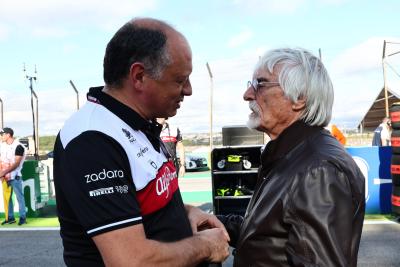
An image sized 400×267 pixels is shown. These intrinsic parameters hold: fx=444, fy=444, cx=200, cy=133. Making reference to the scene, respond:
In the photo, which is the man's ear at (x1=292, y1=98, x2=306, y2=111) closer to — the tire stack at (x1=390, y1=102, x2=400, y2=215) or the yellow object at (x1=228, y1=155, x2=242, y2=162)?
the yellow object at (x1=228, y1=155, x2=242, y2=162)

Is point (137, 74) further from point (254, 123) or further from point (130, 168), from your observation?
point (254, 123)

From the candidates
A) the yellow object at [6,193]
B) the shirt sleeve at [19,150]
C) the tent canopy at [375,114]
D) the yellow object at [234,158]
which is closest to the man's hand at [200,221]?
the yellow object at [234,158]

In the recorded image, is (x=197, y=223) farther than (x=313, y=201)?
Yes

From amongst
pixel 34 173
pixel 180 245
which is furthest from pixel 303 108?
pixel 34 173

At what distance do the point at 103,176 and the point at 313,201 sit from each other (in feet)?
2.70

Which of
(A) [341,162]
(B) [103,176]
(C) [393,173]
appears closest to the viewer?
(B) [103,176]

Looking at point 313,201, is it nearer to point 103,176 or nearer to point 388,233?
point 103,176

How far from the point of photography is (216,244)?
1803 millimetres

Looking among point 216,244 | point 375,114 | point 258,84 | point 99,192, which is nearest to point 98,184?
point 99,192

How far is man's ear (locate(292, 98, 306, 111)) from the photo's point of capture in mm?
2096

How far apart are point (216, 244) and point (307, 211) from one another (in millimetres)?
388

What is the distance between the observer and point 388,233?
6.98 meters

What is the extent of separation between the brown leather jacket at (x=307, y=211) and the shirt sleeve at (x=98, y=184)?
2.10 ft

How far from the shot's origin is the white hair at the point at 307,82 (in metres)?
2.06
